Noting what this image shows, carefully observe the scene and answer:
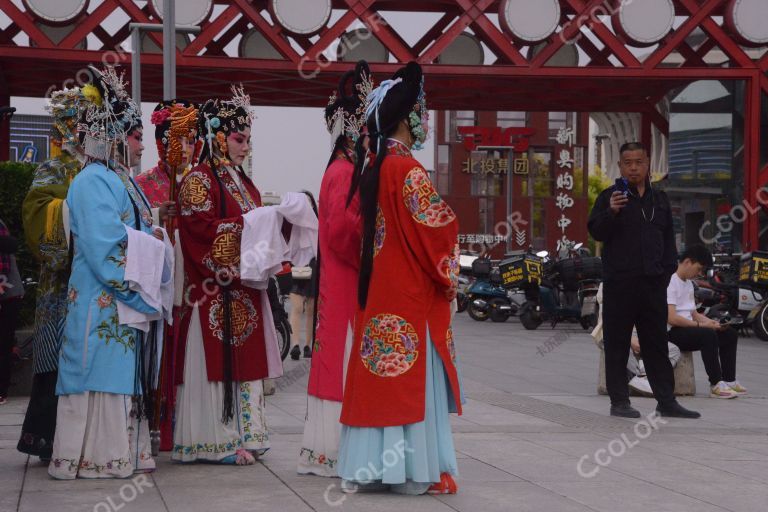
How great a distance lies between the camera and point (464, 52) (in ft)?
82.6

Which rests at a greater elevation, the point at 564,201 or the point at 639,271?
the point at 564,201

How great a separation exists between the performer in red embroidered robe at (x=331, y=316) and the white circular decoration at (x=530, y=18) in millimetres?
18539

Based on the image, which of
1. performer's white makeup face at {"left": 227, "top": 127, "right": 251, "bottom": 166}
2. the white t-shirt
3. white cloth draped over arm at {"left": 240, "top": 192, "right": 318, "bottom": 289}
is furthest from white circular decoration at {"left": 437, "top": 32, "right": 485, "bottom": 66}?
white cloth draped over arm at {"left": 240, "top": 192, "right": 318, "bottom": 289}

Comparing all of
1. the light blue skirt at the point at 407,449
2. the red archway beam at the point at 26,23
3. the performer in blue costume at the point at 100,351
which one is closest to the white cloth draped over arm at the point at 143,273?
the performer in blue costume at the point at 100,351

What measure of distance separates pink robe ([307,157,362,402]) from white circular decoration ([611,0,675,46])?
62.7 ft

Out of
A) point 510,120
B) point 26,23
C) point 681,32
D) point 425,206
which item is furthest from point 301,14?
point 510,120

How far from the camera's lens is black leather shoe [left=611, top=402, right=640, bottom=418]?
29.3 ft

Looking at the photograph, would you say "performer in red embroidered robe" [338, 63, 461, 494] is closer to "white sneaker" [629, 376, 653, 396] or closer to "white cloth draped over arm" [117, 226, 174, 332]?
"white cloth draped over arm" [117, 226, 174, 332]

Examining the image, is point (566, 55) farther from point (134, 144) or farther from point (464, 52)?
point (134, 144)

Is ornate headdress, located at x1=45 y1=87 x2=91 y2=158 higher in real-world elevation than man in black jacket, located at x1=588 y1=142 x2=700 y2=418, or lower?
higher

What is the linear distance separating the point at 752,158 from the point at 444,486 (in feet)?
66.0

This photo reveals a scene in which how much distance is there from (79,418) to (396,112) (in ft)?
6.97

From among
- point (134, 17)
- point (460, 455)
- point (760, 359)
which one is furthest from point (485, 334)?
point (460, 455)

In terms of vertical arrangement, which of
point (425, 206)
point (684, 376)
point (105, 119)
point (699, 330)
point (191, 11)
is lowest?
point (684, 376)
